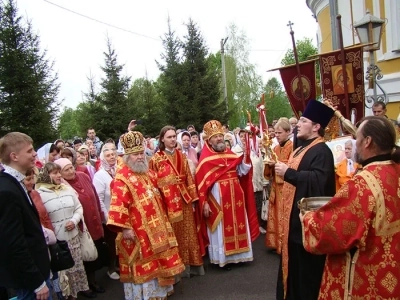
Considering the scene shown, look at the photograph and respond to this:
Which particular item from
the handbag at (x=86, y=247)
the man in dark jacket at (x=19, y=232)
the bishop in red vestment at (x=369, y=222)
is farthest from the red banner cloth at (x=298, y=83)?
the man in dark jacket at (x=19, y=232)

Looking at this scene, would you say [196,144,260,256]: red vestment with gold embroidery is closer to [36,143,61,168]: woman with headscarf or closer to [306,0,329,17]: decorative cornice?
[36,143,61,168]: woman with headscarf

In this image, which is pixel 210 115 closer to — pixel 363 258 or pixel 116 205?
pixel 116 205

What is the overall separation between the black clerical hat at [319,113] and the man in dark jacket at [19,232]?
7.86ft

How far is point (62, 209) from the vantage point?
13.9 feet

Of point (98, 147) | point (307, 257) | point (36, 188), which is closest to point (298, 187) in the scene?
point (307, 257)

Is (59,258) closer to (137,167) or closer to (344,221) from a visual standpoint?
(137,167)

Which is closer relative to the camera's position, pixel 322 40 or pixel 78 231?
pixel 78 231

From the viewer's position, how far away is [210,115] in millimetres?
20750

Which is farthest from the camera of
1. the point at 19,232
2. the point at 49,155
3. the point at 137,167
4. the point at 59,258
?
the point at 49,155

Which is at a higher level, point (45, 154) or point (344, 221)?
point (45, 154)

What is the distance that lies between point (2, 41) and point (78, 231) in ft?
37.1

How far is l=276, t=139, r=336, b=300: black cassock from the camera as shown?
3.33 m

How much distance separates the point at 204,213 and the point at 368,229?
11.1 feet

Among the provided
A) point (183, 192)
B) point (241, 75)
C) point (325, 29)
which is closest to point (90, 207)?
point (183, 192)
